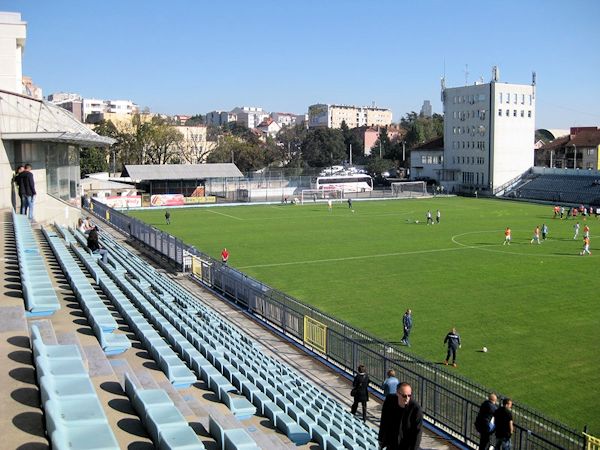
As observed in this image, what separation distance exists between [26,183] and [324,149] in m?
115

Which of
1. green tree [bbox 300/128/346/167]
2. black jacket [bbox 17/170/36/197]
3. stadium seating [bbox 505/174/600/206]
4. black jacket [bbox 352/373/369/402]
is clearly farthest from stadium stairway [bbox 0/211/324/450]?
green tree [bbox 300/128/346/167]

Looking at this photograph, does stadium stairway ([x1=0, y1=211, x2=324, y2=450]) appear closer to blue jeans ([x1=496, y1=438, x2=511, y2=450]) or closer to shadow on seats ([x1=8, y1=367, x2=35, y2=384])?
shadow on seats ([x1=8, y1=367, x2=35, y2=384])

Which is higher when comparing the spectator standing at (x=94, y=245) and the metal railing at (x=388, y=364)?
the spectator standing at (x=94, y=245)

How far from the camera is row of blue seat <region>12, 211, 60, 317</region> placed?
9492 mm

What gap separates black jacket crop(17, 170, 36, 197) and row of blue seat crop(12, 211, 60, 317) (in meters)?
3.33

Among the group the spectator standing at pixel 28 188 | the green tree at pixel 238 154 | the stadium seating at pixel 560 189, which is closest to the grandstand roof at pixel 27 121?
the spectator standing at pixel 28 188

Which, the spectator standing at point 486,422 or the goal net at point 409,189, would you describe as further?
the goal net at point 409,189

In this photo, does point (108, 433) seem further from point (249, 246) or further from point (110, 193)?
point (110, 193)

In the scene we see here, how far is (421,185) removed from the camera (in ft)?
297

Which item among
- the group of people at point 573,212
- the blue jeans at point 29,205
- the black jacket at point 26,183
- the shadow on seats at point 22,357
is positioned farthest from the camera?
the group of people at point 573,212

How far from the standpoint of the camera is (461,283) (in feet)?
94.0

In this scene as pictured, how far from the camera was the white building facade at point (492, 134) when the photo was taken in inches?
3391

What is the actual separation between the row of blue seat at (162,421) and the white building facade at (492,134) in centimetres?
8357

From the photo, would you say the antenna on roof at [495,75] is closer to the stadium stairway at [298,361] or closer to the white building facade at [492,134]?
the white building facade at [492,134]
